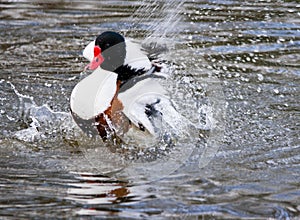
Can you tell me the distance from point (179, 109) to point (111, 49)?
0.87 m

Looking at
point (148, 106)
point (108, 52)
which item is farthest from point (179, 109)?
point (108, 52)

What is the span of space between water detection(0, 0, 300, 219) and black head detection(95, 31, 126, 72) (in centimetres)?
33

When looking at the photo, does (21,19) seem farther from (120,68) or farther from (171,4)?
(120,68)

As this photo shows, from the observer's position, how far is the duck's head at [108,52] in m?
6.38

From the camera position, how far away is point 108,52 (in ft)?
21.1

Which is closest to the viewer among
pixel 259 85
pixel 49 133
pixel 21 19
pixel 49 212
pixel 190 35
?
pixel 49 212

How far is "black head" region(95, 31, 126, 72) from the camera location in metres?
6.40

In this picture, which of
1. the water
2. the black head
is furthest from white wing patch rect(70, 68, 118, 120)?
the water

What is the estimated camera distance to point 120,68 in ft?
21.2

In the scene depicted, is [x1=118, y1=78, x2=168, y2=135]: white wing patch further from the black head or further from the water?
the water

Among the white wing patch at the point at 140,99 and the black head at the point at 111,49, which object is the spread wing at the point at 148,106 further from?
the black head at the point at 111,49

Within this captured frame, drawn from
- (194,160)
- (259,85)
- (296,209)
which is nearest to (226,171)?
(194,160)

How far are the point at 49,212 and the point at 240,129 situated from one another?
2228 mm

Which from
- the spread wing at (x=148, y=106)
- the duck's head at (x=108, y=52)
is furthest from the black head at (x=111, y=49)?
the spread wing at (x=148, y=106)
